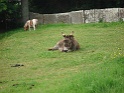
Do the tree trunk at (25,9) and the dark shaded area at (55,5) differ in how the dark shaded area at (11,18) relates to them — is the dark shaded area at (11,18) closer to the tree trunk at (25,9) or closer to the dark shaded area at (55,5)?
the tree trunk at (25,9)

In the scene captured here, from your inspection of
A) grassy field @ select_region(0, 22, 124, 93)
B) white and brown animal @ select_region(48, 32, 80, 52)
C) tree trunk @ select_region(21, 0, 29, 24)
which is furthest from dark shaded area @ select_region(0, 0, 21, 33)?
white and brown animal @ select_region(48, 32, 80, 52)

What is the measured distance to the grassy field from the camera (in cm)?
856

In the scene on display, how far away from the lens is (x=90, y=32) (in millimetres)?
20859

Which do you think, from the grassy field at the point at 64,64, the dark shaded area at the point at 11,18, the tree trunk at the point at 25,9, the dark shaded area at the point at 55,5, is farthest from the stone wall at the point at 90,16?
the dark shaded area at the point at 55,5

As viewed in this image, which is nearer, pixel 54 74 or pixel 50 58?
pixel 54 74

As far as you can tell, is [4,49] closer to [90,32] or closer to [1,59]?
[1,59]

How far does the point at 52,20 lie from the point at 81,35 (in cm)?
793

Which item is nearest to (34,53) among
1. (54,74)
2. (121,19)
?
(54,74)

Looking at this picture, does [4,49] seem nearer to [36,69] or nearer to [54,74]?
[36,69]

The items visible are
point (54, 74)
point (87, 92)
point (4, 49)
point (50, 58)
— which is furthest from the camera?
point (4, 49)

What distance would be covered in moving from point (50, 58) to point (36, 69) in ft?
6.30

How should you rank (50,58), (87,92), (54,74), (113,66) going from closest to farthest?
(87,92), (113,66), (54,74), (50,58)

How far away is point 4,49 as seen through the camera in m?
16.9

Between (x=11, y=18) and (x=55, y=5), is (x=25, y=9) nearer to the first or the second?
(x=11, y=18)
